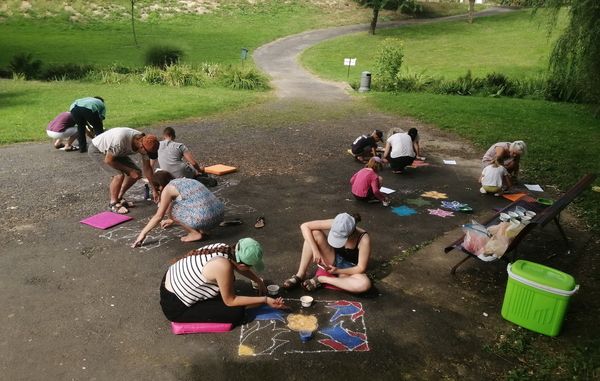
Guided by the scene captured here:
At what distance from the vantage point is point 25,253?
262 inches

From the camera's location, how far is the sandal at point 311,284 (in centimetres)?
583

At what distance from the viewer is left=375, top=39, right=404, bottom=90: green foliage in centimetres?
2180

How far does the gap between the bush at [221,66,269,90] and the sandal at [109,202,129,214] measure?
1429cm

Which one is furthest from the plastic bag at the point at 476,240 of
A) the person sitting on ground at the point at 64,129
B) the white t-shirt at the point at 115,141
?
the person sitting on ground at the point at 64,129

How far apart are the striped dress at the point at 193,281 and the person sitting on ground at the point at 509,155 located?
677 centimetres

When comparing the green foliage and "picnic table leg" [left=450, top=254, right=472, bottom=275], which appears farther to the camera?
the green foliage

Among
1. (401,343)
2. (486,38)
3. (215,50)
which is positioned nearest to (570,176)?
(401,343)

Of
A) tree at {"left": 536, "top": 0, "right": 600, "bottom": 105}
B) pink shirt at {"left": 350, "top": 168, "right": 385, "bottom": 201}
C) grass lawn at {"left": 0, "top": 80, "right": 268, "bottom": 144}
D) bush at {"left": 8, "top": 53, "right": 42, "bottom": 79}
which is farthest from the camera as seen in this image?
bush at {"left": 8, "top": 53, "right": 42, "bottom": 79}

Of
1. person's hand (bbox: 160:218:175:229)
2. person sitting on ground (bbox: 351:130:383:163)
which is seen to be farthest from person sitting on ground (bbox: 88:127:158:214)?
person sitting on ground (bbox: 351:130:383:163)

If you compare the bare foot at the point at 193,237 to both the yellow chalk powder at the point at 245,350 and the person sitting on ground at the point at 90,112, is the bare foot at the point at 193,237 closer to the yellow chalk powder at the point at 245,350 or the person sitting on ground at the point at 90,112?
the yellow chalk powder at the point at 245,350

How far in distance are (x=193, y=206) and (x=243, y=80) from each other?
16.0 m

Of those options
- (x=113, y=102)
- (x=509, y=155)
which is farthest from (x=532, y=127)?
(x=113, y=102)

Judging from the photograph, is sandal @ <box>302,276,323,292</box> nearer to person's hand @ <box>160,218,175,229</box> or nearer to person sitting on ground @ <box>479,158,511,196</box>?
person's hand @ <box>160,218,175,229</box>

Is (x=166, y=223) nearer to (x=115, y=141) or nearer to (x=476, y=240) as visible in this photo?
(x=115, y=141)
